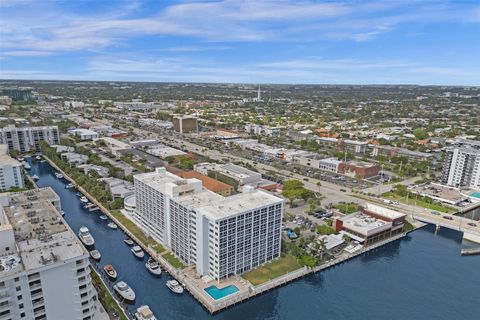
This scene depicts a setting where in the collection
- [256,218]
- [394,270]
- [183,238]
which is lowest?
[394,270]

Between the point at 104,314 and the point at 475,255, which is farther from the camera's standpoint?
the point at 475,255

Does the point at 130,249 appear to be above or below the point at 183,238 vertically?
below

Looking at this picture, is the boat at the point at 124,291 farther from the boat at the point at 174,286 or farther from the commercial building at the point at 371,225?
the commercial building at the point at 371,225

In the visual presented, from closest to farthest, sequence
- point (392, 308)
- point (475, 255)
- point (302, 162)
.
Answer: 1. point (392, 308)
2. point (475, 255)
3. point (302, 162)

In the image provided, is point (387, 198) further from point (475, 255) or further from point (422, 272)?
point (422, 272)

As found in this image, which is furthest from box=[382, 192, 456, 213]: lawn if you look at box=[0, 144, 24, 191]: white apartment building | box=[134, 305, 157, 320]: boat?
box=[0, 144, 24, 191]: white apartment building

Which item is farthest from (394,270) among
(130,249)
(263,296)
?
(130,249)

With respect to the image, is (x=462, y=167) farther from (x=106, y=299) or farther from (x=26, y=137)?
(x=26, y=137)

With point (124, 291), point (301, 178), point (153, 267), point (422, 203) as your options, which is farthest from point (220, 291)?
point (422, 203)
